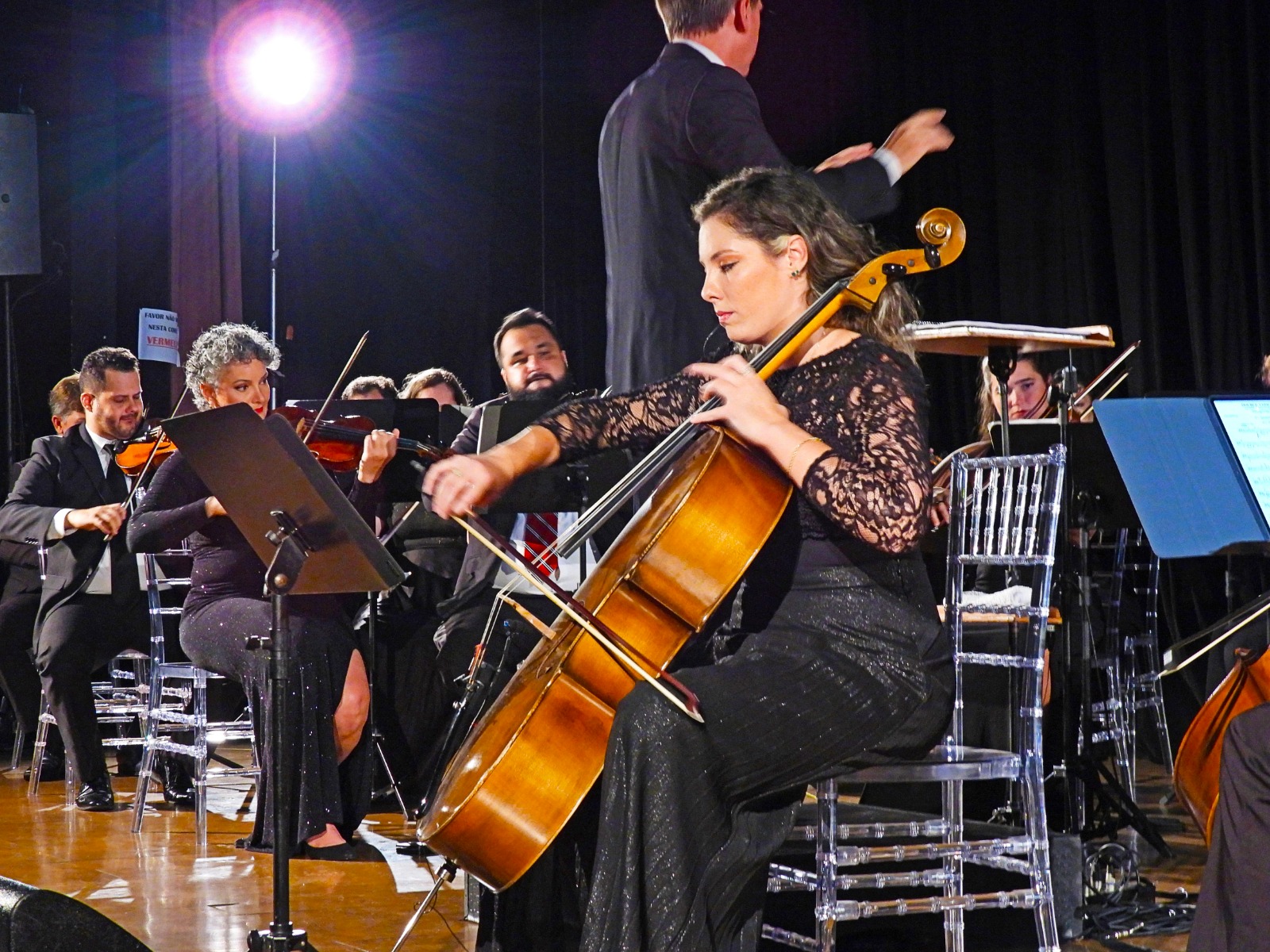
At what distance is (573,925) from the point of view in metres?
1.97

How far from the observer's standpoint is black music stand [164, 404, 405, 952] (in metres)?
2.23

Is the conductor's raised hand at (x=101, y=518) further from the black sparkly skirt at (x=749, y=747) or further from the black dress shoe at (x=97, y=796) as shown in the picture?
the black sparkly skirt at (x=749, y=747)

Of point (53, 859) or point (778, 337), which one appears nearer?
point (778, 337)

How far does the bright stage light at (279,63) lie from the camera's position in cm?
702

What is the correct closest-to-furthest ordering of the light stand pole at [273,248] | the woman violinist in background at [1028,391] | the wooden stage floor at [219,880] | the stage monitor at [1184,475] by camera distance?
the stage monitor at [1184,475] → the wooden stage floor at [219,880] → the woman violinist in background at [1028,391] → the light stand pole at [273,248]

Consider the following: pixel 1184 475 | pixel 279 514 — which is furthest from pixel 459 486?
pixel 1184 475

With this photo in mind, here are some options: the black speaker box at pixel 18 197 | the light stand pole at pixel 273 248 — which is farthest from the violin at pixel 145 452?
the light stand pole at pixel 273 248

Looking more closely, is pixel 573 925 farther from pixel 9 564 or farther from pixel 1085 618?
pixel 9 564

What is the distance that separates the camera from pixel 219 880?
3.17 meters

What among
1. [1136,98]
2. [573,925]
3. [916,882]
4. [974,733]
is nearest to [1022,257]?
[1136,98]

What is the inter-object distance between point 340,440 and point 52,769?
6.73ft

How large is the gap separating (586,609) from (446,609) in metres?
2.15

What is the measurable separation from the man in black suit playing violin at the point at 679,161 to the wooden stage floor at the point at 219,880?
3.79 feet

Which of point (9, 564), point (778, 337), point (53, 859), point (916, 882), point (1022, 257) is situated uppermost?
point (1022, 257)
